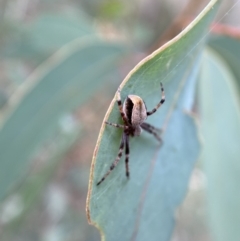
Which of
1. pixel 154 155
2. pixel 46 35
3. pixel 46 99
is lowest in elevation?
pixel 154 155

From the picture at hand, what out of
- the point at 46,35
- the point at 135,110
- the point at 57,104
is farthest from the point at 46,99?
the point at 135,110

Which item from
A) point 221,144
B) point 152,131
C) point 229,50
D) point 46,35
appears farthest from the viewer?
point 46,35

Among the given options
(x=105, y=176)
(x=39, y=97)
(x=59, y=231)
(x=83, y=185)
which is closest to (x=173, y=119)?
(x=105, y=176)

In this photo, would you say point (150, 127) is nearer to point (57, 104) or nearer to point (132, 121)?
point (132, 121)

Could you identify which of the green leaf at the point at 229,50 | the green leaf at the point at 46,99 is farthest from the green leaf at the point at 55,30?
the green leaf at the point at 229,50

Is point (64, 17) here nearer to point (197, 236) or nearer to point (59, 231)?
point (59, 231)

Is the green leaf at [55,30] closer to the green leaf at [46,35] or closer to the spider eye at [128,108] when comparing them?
the green leaf at [46,35]

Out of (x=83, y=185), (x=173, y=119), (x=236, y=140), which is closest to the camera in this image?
(x=173, y=119)
